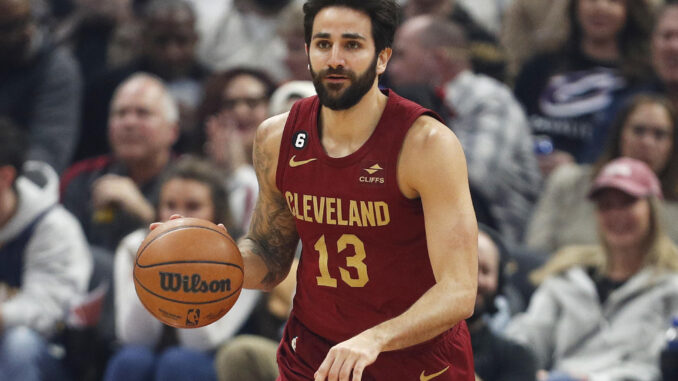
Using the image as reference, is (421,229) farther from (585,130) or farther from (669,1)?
(669,1)

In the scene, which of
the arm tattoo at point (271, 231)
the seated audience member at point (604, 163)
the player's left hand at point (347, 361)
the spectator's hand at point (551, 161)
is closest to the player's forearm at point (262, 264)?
the arm tattoo at point (271, 231)

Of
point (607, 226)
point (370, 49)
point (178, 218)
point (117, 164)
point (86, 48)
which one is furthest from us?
point (86, 48)

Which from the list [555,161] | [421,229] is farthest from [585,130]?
[421,229]

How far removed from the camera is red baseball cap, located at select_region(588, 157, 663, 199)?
5914mm

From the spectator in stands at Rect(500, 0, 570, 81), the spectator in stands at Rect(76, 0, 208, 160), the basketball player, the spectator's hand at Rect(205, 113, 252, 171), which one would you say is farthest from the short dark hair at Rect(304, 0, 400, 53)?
the spectator in stands at Rect(76, 0, 208, 160)

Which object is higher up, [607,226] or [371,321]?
[371,321]

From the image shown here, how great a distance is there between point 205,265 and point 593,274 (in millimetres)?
2985

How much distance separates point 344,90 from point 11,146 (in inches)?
137

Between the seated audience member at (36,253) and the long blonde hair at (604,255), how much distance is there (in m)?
2.79

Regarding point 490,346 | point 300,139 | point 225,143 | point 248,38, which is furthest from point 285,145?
point 248,38

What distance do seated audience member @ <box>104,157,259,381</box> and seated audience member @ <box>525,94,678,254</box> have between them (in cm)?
199

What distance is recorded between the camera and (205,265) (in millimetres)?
3707

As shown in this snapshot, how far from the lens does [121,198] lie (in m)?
6.82

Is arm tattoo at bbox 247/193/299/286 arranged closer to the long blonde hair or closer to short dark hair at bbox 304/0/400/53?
short dark hair at bbox 304/0/400/53
